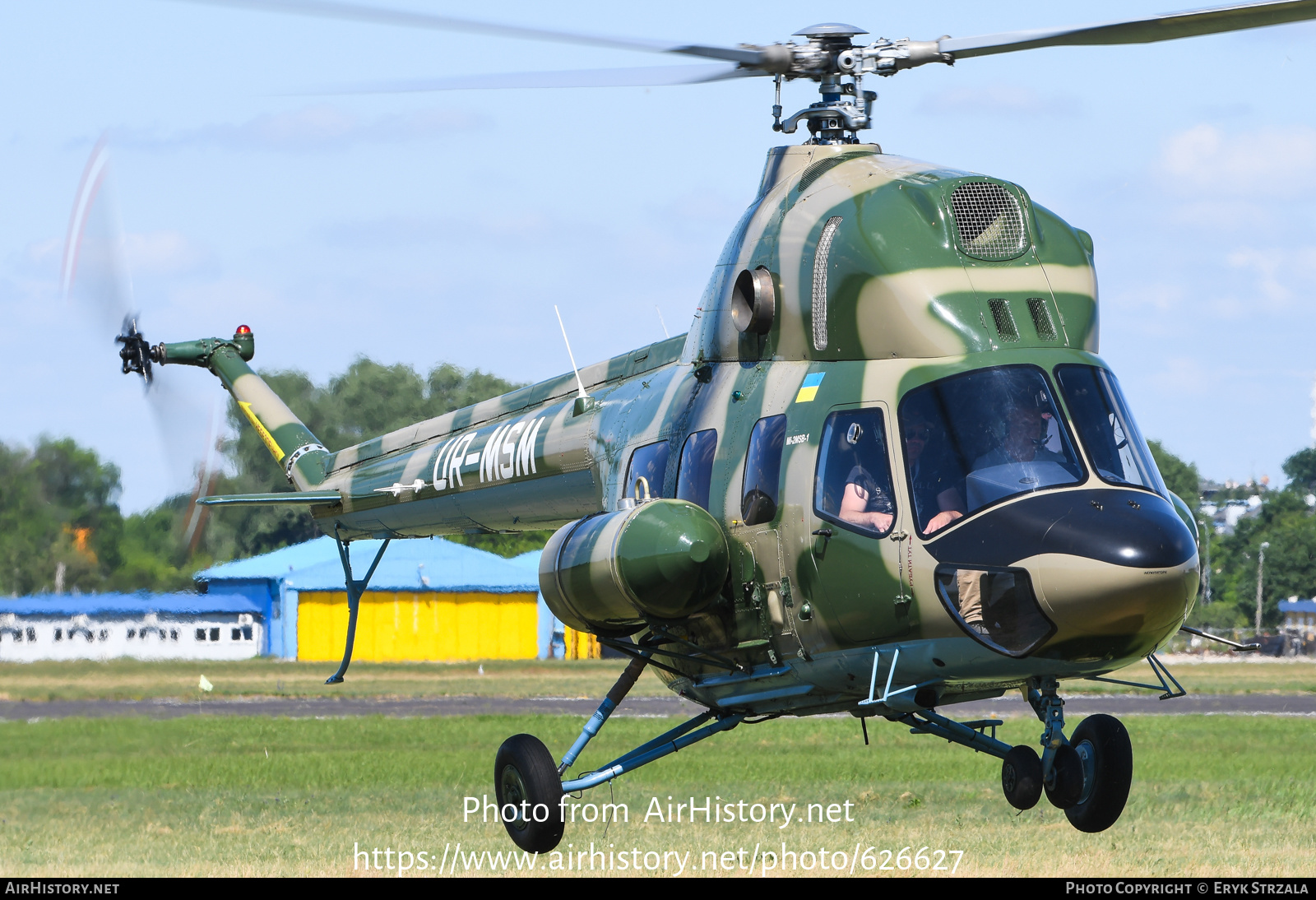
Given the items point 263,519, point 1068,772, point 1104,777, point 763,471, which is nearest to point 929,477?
point 763,471

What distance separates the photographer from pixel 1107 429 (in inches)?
359

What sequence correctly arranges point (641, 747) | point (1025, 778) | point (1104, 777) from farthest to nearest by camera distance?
point (641, 747), point (1025, 778), point (1104, 777)

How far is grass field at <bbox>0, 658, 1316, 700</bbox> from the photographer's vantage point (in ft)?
119

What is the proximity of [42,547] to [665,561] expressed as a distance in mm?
35212

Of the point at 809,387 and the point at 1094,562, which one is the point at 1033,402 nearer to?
the point at 1094,562

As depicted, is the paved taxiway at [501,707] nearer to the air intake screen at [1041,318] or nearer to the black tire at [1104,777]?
the black tire at [1104,777]

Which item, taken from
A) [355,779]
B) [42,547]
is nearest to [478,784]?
[355,779]

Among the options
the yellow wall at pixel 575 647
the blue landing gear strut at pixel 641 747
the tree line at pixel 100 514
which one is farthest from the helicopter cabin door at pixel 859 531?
the yellow wall at pixel 575 647

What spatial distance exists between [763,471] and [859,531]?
0.97 meters

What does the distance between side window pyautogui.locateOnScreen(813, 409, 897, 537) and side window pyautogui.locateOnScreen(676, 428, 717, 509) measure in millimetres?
1196

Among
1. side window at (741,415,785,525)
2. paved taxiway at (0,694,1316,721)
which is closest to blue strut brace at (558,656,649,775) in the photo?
side window at (741,415,785,525)

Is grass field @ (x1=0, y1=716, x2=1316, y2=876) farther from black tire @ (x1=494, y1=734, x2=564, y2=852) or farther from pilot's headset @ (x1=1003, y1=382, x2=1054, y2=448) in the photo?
pilot's headset @ (x1=1003, y1=382, x2=1054, y2=448)

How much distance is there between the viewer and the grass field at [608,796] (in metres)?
15.4
